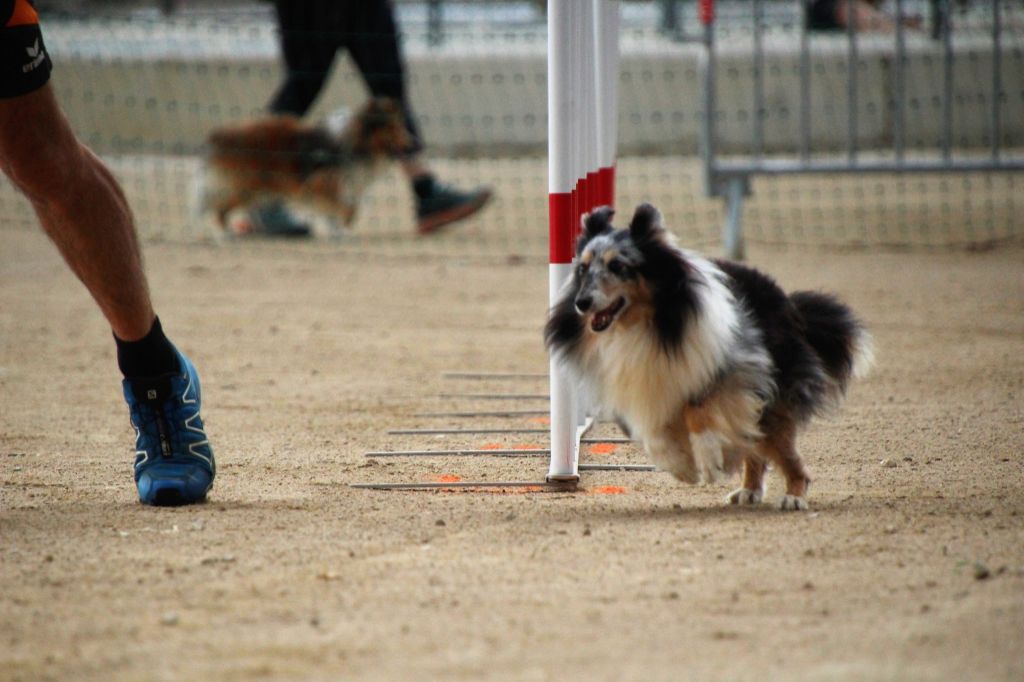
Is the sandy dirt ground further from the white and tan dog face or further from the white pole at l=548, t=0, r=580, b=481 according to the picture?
the white and tan dog face

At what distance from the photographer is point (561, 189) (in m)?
4.02

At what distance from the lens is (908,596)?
2.83 metres

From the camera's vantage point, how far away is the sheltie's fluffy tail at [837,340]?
404 centimetres

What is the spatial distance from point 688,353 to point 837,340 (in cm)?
60

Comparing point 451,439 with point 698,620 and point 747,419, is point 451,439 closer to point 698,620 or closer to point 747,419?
point 747,419

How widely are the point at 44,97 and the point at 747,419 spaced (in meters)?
2.04

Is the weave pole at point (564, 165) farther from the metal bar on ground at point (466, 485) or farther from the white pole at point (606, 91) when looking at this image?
the white pole at point (606, 91)

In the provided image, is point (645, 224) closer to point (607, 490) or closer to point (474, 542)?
point (607, 490)

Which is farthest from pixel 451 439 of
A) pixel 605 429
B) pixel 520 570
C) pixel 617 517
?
pixel 520 570

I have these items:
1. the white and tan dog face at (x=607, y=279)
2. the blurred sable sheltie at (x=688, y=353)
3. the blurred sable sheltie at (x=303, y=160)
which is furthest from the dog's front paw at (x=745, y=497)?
the blurred sable sheltie at (x=303, y=160)

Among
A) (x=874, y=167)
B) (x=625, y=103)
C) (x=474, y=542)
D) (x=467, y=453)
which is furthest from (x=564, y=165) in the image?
(x=625, y=103)

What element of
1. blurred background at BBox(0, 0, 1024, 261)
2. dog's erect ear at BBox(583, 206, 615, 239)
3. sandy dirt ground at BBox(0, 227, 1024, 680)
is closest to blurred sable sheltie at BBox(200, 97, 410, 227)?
blurred background at BBox(0, 0, 1024, 261)

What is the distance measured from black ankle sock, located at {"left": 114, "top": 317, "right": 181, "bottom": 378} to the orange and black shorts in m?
0.73

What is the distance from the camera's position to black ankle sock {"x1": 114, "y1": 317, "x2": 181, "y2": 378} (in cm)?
382
